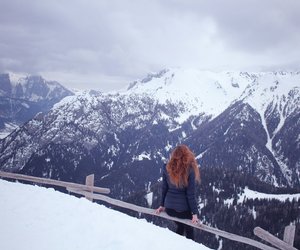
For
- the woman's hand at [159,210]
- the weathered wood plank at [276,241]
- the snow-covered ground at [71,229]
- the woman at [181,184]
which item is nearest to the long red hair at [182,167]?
the woman at [181,184]

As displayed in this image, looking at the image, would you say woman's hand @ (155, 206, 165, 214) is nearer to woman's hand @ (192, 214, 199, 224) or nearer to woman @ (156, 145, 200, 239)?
Answer: woman @ (156, 145, 200, 239)

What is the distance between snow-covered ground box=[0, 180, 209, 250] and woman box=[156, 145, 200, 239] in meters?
0.94

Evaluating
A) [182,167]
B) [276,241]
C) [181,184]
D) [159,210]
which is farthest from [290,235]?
[159,210]

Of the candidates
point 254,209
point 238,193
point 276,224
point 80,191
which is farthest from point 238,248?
point 80,191

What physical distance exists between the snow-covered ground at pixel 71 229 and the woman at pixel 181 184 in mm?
935

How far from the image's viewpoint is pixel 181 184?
1239 cm

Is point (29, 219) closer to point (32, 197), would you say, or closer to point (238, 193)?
point (32, 197)

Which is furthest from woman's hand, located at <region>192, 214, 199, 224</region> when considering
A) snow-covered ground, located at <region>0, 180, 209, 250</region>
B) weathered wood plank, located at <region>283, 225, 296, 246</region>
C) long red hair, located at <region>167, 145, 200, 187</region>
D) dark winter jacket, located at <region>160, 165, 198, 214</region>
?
weathered wood plank, located at <region>283, 225, 296, 246</region>

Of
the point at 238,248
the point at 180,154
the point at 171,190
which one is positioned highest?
the point at 180,154

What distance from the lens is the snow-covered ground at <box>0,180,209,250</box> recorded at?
11.0m

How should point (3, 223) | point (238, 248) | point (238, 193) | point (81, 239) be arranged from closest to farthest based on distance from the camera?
point (81, 239)
point (3, 223)
point (238, 248)
point (238, 193)

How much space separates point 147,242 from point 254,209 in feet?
559

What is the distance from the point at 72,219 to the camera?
43.0ft

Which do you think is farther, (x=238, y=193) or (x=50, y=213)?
(x=238, y=193)
